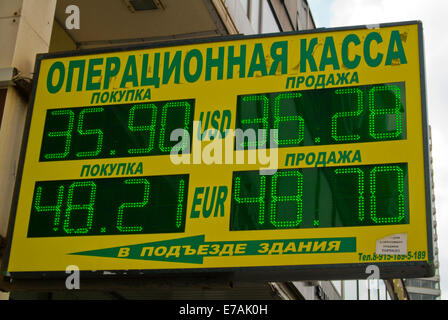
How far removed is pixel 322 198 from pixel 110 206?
83.0 inches

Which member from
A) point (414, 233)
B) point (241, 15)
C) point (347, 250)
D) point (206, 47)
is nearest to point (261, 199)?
point (347, 250)

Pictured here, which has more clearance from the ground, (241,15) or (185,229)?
(241,15)

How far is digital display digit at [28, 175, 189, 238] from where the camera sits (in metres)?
7.07

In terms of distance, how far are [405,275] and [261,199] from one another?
1465 millimetres

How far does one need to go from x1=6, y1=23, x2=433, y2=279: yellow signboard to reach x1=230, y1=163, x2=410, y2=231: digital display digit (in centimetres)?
1

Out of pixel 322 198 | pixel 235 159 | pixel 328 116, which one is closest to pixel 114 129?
pixel 235 159

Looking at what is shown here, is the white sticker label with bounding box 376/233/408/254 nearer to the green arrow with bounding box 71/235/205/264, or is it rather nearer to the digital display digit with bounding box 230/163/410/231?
the digital display digit with bounding box 230/163/410/231

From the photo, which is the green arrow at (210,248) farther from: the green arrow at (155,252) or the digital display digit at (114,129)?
the digital display digit at (114,129)

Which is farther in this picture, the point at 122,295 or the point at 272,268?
the point at 122,295
